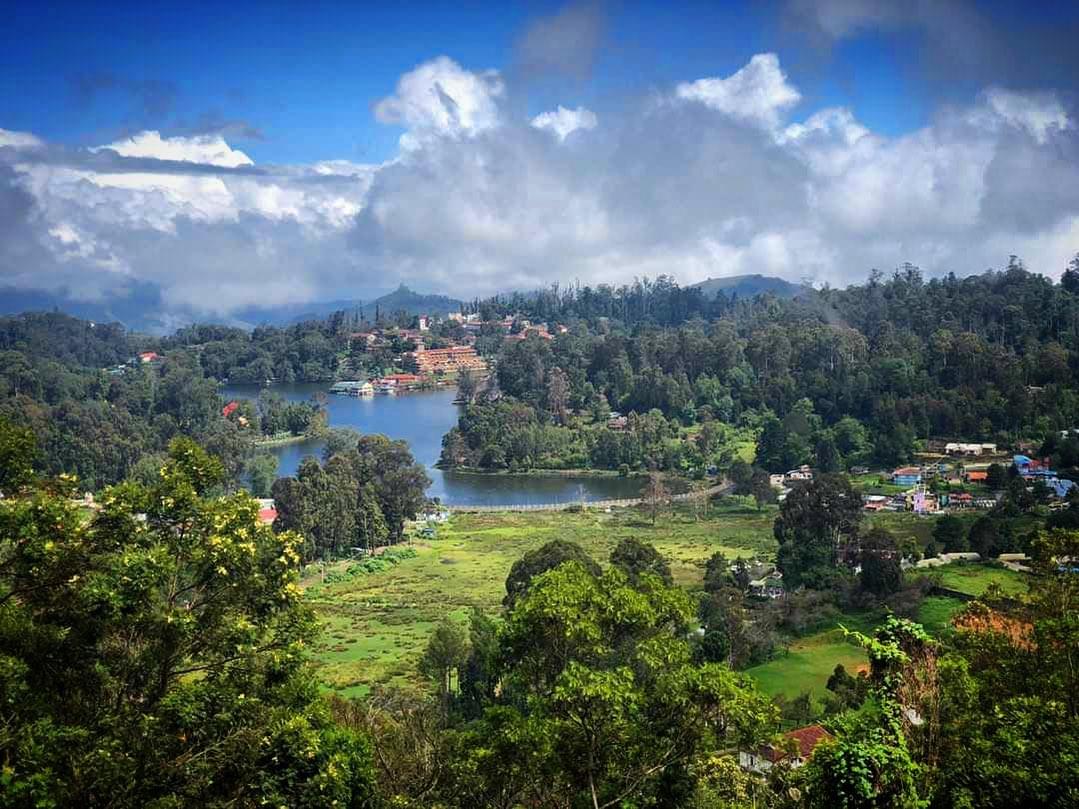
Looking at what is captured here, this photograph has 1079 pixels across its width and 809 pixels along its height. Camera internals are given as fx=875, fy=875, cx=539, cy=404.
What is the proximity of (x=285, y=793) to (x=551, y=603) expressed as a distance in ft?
7.20

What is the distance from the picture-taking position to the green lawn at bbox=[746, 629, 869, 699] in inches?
634

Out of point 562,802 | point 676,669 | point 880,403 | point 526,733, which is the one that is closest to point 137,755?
point 526,733

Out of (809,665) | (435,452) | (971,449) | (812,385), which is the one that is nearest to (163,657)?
(809,665)

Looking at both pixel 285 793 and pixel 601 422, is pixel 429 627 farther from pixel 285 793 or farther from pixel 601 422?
pixel 601 422

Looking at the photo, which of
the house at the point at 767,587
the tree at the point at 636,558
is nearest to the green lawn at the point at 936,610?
the house at the point at 767,587

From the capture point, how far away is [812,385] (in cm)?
4834

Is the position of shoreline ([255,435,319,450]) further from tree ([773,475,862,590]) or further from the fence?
tree ([773,475,862,590])

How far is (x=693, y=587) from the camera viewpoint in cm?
2239

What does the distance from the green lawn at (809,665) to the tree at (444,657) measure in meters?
5.49

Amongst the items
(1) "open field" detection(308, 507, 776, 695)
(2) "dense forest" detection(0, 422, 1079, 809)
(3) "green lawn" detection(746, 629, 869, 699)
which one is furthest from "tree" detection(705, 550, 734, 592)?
(2) "dense forest" detection(0, 422, 1079, 809)

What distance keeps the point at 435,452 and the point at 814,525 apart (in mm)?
27505

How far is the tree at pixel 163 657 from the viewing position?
17.0 feet

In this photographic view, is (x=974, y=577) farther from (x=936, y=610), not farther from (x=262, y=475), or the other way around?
(x=262, y=475)

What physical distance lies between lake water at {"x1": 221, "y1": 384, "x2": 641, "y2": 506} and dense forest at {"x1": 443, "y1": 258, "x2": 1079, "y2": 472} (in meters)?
2.15
